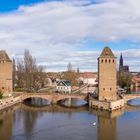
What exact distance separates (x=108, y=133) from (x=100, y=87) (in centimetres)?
1616

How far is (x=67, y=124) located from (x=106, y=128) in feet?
12.4

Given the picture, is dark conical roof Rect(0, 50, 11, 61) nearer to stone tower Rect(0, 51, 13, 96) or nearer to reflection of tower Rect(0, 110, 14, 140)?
stone tower Rect(0, 51, 13, 96)

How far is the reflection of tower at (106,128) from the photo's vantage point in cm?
2854

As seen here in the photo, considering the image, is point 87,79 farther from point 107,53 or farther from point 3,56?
point 107,53

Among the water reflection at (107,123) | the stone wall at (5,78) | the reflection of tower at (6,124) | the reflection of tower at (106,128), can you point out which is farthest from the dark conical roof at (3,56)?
the reflection of tower at (106,128)

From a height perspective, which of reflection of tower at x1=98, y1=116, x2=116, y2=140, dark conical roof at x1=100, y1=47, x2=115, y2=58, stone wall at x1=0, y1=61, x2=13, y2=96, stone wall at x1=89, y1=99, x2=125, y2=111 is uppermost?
dark conical roof at x1=100, y1=47, x2=115, y2=58

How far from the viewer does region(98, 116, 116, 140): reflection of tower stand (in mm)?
28542

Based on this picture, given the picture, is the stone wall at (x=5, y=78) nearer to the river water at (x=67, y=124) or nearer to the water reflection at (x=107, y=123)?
the river water at (x=67, y=124)

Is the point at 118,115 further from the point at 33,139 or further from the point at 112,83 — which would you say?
the point at 33,139

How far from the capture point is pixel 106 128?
3231cm

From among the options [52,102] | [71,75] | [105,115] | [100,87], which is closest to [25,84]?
[52,102]

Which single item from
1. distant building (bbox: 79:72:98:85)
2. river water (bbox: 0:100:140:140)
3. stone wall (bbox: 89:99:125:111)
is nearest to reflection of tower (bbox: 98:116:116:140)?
river water (bbox: 0:100:140:140)

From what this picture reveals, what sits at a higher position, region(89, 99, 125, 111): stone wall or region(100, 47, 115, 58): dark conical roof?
region(100, 47, 115, 58): dark conical roof

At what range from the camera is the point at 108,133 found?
3003cm
